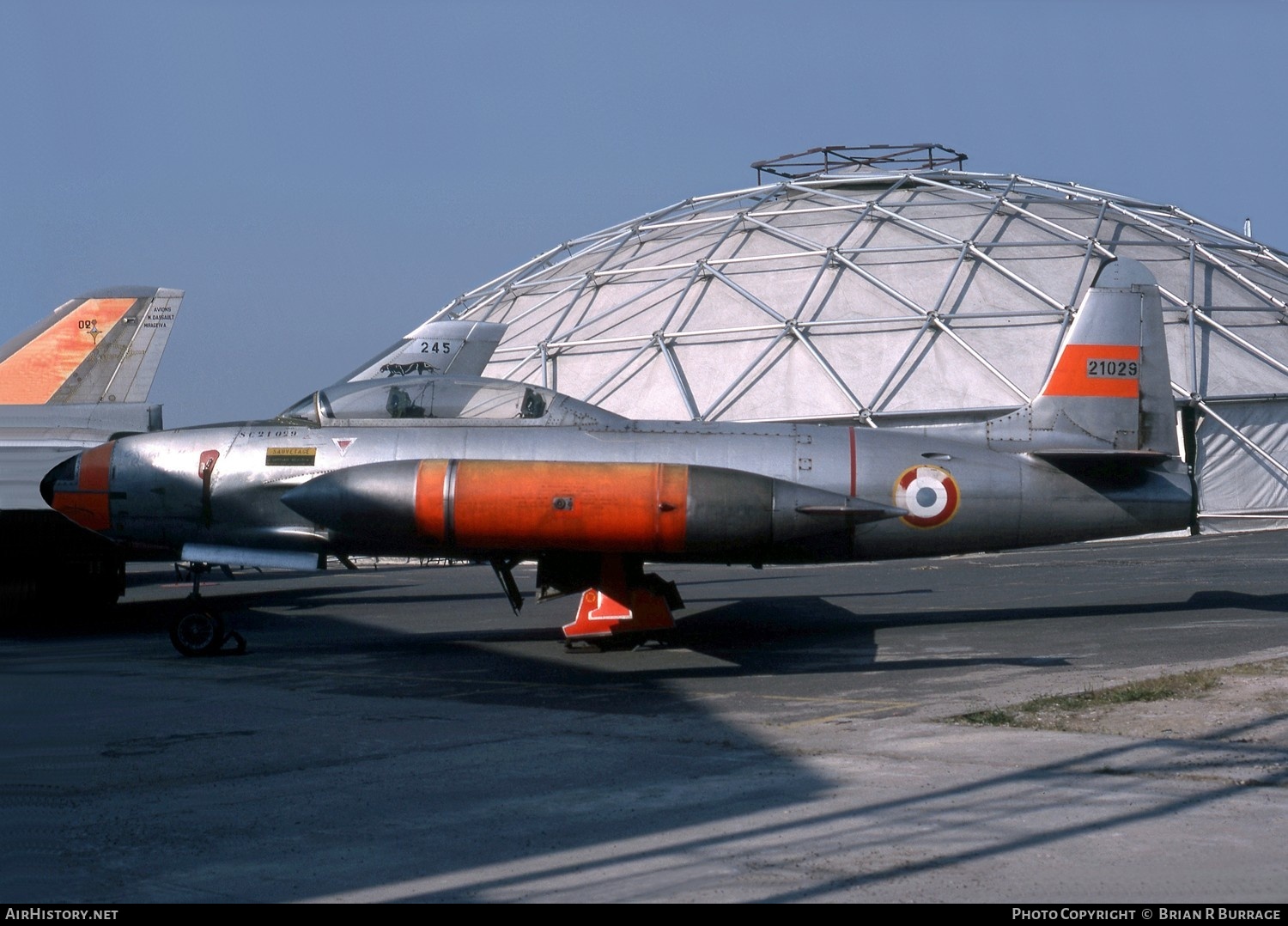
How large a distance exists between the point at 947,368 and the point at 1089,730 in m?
28.1

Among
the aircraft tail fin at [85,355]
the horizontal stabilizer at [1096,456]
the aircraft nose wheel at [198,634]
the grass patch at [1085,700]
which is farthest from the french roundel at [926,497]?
the aircraft tail fin at [85,355]

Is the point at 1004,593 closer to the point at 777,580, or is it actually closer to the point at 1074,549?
the point at 777,580

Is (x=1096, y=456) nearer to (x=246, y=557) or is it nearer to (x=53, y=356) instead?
(x=246, y=557)

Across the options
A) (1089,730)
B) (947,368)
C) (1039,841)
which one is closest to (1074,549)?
(947,368)

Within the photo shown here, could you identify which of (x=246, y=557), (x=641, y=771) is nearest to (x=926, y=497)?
(x=641, y=771)

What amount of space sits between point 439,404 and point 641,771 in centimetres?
762

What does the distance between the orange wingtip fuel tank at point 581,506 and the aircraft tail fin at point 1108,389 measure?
4.35 metres

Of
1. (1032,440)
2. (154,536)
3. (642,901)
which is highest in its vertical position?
(1032,440)

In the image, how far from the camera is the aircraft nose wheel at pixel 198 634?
14711 mm

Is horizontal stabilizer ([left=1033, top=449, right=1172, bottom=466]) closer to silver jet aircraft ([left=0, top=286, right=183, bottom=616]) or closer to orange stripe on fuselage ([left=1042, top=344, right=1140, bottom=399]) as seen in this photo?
orange stripe on fuselage ([left=1042, top=344, right=1140, bottom=399])

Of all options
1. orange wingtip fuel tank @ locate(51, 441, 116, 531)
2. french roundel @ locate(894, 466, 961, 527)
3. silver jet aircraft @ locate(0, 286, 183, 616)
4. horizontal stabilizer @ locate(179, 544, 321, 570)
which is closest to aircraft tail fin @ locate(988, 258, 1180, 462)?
french roundel @ locate(894, 466, 961, 527)

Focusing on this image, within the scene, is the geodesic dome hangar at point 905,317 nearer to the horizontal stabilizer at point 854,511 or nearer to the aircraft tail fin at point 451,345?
the aircraft tail fin at point 451,345

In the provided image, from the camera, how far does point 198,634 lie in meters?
14.7

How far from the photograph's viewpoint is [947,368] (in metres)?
36.1
